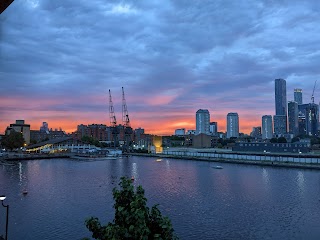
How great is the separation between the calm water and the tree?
14550 mm

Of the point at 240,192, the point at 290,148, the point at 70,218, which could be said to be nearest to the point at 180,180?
the point at 240,192

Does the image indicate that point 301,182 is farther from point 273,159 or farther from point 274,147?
point 274,147

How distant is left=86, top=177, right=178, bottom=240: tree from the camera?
5.61 metres

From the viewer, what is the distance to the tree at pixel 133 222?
561cm

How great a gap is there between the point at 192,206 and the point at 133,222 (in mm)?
23106

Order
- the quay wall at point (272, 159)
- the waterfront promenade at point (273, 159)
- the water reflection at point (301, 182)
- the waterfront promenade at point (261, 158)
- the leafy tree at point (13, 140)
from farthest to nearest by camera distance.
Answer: the leafy tree at point (13, 140) < the waterfront promenade at point (261, 158) < the waterfront promenade at point (273, 159) < the quay wall at point (272, 159) < the water reflection at point (301, 182)

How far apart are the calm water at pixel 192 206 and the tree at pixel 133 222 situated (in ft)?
47.7

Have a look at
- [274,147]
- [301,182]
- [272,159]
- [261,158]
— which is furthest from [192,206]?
[274,147]

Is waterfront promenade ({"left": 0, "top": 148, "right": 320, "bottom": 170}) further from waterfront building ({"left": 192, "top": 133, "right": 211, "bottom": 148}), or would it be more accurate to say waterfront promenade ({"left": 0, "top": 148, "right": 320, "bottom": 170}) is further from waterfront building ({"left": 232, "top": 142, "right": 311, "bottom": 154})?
waterfront building ({"left": 192, "top": 133, "right": 211, "bottom": 148})

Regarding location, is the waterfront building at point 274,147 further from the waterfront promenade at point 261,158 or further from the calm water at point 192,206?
the calm water at point 192,206

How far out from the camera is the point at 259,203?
97.2 ft

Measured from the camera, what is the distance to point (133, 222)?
5.82 metres

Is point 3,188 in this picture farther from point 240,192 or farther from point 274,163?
point 274,163

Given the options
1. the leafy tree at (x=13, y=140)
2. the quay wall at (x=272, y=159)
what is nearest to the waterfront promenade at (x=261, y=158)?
the quay wall at (x=272, y=159)
